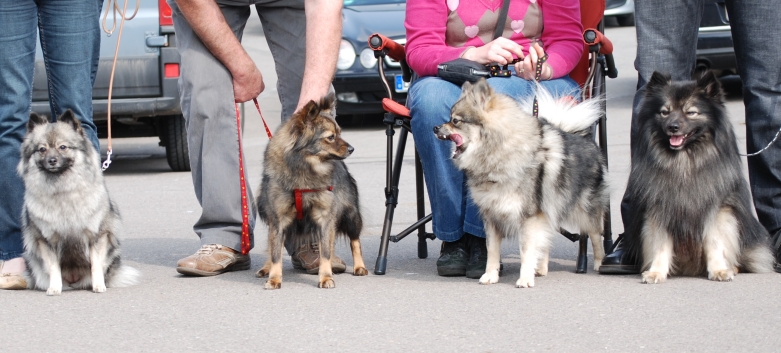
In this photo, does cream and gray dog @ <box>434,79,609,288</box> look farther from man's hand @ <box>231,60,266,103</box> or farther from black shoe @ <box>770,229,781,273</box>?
man's hand @ <box>231,60,266,103</box>

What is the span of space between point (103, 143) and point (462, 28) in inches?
257

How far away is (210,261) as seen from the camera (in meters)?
4.80

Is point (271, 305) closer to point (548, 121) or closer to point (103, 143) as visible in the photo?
point (548, 121)

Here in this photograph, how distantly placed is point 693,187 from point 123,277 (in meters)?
2.59

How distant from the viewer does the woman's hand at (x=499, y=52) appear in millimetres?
4660

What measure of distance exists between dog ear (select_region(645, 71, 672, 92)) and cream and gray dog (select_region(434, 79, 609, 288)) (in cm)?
46

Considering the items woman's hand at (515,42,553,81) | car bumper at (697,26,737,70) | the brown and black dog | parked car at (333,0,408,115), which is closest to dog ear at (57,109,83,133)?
the brown and black dog

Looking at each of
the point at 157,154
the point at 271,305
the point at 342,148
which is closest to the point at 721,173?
the point at 342,148

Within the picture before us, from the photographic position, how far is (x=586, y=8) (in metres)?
5.11

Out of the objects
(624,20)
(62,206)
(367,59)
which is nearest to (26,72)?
(62,206)

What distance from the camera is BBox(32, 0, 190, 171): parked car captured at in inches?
311

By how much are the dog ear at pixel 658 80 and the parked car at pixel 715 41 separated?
22.7ft

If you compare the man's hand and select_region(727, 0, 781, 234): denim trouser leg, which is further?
the man's hand

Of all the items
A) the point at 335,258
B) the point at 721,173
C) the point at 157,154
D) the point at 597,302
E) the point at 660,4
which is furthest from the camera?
the point at 157,154
